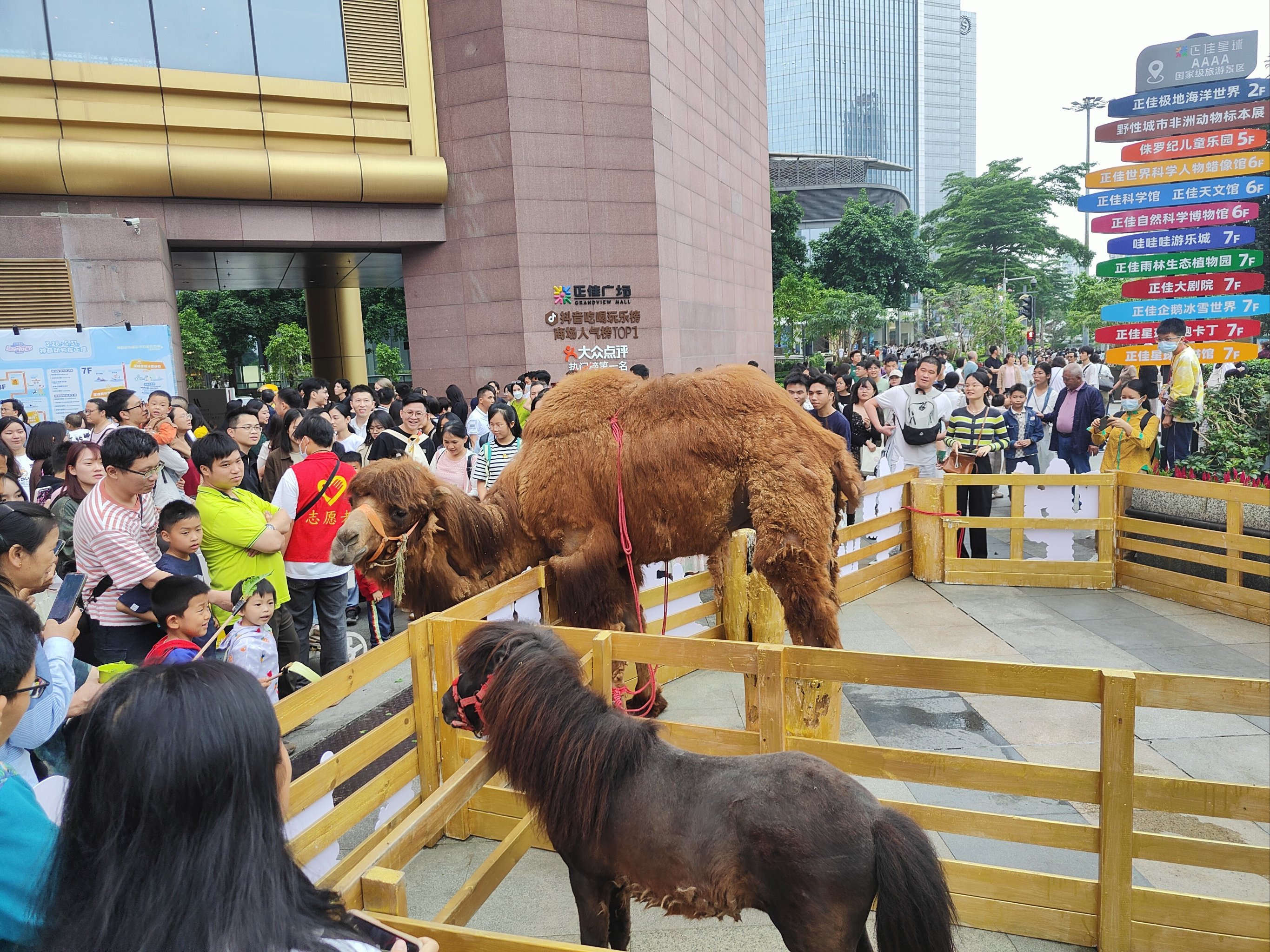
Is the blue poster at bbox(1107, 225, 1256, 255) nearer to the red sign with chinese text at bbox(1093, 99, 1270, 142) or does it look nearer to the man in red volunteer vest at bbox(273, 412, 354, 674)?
the red sign with chinese text at bbox(1093, 99, 1270, 142)

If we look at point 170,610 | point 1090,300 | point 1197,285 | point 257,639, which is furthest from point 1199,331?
point 1090,300

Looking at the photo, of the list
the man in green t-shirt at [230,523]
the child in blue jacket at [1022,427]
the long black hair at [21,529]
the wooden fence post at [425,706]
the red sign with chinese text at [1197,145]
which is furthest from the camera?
the red sign with chinese text at [1197,145]

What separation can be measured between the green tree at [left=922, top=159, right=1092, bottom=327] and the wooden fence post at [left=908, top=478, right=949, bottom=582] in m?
50.4

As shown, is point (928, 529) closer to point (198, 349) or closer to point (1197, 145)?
point (1197, 145)

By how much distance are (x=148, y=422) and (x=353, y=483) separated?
518 cm

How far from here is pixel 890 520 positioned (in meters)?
8.09

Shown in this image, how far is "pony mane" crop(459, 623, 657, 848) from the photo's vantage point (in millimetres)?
2609

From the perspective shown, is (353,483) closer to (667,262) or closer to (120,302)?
(120,302)

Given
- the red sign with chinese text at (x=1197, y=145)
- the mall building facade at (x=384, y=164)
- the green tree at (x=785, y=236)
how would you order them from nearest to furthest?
the red sign with chinese text at (x=1197, y=145) < the mall building facade at (x=384, y=164) < the green tree at (x=785, y=236)

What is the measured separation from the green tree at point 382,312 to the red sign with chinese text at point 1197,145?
34.2 meters

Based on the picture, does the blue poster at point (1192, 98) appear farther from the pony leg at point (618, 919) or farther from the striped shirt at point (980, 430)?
the pony leg at point (618, 919)

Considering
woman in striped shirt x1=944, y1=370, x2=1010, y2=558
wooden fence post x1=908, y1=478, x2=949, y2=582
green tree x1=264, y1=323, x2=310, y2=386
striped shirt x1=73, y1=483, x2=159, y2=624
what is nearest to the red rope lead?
striped shirt x1=73, y1=483, x2=159, y2=624

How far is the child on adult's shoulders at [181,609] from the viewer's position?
3.82 m

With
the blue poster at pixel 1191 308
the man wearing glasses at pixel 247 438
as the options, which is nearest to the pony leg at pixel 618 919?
the man wearing glasses at pixel 247 438
